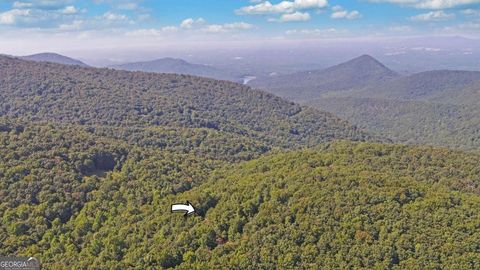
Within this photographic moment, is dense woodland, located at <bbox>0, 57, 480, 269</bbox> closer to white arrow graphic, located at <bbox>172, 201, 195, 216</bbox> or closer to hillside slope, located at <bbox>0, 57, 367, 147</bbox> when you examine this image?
white arrow graphic, located at <bbox>172, 201, 195, 216</bbox>

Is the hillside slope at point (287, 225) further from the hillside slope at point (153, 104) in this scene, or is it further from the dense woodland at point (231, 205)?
the hillside slope at point (153, 104)

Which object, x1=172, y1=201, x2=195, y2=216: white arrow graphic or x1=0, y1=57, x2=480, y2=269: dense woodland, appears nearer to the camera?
x1=0, y1=57, x2=480, y2=269: dense woodland

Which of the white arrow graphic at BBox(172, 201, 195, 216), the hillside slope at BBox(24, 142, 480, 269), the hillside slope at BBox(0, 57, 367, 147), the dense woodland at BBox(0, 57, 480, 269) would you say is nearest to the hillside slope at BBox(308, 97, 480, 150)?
the hillside slope at BBox(0, 57, 367, 147)

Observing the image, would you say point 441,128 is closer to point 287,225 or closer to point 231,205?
point 231,205

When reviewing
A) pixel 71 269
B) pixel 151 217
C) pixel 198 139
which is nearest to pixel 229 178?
pixel 151 217

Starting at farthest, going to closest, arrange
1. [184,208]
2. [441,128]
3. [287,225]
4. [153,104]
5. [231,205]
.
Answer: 1. [441,128]
2. [153,104]
3. [184,208]
4. [231,205]
5. [287,225]

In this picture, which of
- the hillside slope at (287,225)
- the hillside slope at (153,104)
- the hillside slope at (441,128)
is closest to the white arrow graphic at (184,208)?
the hillside slope at (287,225)

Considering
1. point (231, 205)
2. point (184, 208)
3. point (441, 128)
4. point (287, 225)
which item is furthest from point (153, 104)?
point (441, 128)
